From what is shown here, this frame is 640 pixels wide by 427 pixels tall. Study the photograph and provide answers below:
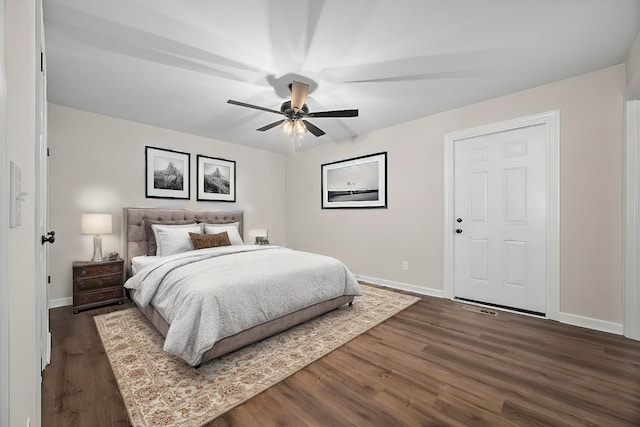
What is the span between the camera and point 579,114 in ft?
8.82

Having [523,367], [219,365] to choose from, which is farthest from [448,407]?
[219,365]

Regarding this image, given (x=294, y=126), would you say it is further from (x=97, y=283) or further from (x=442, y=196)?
(x=97, y=283)

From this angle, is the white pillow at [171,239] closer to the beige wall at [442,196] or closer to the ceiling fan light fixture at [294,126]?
the ceiling fan light fixture at [294,126]

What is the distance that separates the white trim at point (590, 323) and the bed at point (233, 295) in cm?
210

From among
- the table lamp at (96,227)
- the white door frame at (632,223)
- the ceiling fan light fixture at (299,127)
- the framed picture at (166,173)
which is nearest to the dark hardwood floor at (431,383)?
the white door frame at (632,223)

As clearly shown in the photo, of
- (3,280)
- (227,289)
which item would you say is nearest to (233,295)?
(227,289)

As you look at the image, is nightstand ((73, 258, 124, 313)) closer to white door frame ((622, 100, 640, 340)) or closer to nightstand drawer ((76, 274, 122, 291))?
nightstand drawer ((76, 274, 122, 291))

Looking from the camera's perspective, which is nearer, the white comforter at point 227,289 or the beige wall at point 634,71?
the white comforter at point 227,289

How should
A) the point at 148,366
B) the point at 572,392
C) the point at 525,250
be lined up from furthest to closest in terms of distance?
the point at 525,250 < the point at 148,366 < the point at 572,392

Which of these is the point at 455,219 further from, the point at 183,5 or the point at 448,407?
the point at 183,5

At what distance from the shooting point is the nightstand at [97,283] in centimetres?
308

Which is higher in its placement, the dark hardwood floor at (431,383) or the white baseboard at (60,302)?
the white baseboard at (60,302)

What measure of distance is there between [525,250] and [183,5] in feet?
12.7

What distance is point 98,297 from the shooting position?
3.20 meters
